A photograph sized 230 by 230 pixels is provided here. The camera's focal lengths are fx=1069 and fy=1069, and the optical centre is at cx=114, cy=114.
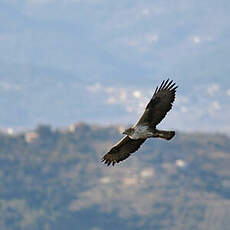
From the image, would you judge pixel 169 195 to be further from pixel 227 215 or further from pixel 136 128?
pixel 136 128

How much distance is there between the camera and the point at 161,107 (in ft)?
98.4

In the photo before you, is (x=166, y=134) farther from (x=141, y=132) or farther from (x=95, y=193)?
(x=95, y=193)

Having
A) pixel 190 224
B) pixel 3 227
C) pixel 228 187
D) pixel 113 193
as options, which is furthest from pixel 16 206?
pixel 228 187

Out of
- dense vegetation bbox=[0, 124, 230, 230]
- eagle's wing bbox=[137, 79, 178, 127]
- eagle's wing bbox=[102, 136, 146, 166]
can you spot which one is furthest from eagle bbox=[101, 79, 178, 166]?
dense vegetation bbox=[0, 124, 230, 230]

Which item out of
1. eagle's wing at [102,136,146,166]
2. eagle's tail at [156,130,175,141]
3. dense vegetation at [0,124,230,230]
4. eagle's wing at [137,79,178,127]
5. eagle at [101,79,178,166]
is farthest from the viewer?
dense vegetation at [0,124,230,230]

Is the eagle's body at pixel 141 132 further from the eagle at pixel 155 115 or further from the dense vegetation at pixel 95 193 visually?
the dense vegetation at pixel 95 193

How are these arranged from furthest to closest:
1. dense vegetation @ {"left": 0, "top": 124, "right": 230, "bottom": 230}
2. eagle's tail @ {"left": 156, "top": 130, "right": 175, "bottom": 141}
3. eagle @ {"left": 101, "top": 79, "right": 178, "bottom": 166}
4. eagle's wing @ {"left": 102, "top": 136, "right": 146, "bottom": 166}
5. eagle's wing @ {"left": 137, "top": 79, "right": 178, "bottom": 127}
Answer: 1. dense vegetation @ {"left": 0, "top": 124, "right": 230, "bottom": 230}
2. eagle's wing @ {"left": 102, "top": 136, "right": 146, "bottom": 166}
3. eagle's wing @ {"left": 137, "top": 79, "right": 178, "bottom": 127}
4. eagle @ {"left": 101, "top": 79, "right": 178, "bottom": 166}
5. eagle's tail @ {"left": 156, "top": 130, "right": 175, "bottom": 141}

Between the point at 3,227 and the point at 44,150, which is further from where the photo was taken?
the point at 44,150

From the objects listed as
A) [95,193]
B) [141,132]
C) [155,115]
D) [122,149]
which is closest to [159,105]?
[155,115]

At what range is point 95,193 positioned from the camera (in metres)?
190

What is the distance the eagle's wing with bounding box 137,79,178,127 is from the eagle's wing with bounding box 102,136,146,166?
1838mm

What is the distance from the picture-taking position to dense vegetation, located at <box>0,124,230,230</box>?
575 feet

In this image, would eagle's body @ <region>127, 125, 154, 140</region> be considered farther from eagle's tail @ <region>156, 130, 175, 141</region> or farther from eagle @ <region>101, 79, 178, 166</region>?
eagle's tail @ <region>156, 130, 175, 141</region>

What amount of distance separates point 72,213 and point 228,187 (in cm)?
2959
